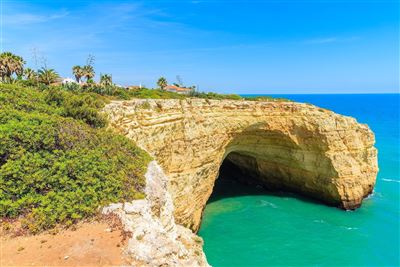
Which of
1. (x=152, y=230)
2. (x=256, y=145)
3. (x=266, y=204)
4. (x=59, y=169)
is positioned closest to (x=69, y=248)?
(x=152, y=230)

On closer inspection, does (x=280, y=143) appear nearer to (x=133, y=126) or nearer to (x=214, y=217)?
(x=214, y=217)

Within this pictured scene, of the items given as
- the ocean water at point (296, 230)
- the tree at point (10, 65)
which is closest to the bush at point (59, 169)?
the ocean water at point (296, 230)

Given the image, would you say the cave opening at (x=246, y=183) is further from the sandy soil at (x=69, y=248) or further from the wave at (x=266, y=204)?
the sandy soil at (x=69, y=248)

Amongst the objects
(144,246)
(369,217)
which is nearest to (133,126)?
(144,246)

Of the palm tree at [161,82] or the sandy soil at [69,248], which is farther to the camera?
the palm tree at [161,82]

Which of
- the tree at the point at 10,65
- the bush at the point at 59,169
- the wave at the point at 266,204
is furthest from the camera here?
the wave at the point at 266,204

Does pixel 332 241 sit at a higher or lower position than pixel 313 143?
lower

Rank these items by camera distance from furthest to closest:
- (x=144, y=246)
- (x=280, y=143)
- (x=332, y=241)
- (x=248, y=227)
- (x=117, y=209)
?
(x=280, y=143)
(x=248, y=227)
(x=332, y=241)
(x=117, y=209)
(x=144, y=246)
